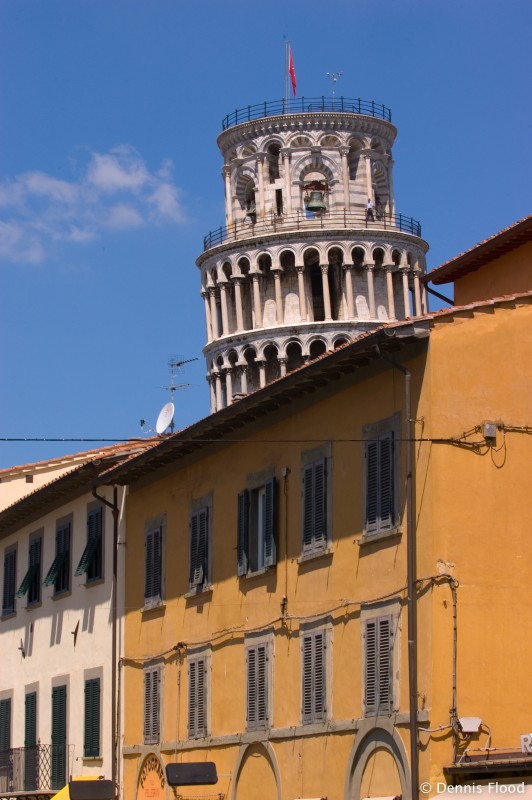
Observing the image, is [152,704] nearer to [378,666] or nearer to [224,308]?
[378,666]

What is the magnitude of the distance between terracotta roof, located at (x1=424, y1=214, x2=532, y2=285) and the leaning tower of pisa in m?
73.4

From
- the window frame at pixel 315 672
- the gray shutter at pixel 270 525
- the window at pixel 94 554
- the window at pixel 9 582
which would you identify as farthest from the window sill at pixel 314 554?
the window at pixel 9 582

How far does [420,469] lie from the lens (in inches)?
1075

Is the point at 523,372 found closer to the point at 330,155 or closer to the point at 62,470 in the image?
the point at 62,470

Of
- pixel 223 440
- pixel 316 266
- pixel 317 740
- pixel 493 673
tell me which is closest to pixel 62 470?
pixel 223 440

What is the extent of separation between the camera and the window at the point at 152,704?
3725 centimetres

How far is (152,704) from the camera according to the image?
37.6 metres

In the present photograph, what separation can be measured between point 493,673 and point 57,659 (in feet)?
62.1

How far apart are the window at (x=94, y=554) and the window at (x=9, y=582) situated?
248 inches

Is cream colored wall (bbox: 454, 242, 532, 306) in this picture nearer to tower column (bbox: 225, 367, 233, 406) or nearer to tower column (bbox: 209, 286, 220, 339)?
tower column (bbox: 225, 367, 233, 406)

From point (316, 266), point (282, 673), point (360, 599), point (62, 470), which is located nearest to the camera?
point (360, 599)

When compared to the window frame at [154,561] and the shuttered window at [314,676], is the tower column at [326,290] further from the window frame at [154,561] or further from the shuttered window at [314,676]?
the shuttered window at [314,676]

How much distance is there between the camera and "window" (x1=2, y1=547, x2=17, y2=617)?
47.6m

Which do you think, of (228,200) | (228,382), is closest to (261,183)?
(228,200)
